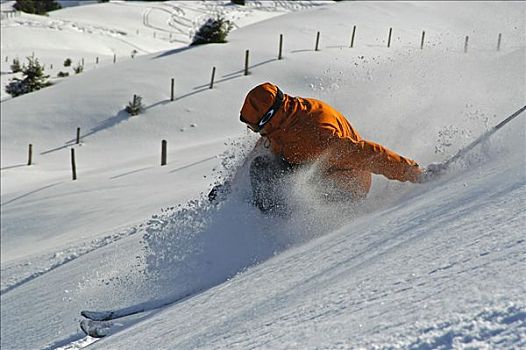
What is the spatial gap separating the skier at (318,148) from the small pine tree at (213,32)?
19.7 m

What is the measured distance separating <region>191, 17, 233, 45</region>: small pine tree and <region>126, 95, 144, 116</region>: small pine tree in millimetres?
5899

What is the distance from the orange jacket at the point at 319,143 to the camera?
166 inches

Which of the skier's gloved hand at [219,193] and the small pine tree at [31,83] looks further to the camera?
the small pine tree at [31,83]

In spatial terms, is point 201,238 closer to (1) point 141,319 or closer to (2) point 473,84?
(1) point 141,319

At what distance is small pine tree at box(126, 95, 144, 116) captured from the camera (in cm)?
1840

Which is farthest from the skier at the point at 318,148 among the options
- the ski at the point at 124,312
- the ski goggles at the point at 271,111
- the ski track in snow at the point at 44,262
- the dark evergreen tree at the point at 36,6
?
the dark evergreen tree at the point at 36,6

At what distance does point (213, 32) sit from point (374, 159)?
20352 mm

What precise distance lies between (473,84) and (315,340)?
532 centimetres

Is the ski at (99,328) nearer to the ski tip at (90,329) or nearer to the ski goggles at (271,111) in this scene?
the ski tip at (90,329)

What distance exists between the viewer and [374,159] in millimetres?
4160

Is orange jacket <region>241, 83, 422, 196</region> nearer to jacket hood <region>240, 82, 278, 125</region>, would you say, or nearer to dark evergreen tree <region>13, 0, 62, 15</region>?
jacket hood <region>240, 82, 278, 125</region>

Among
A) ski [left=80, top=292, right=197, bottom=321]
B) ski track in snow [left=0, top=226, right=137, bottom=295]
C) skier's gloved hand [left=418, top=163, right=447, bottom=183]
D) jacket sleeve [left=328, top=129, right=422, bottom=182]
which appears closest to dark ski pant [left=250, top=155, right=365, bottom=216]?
jacket sleeve [left=328, top=129, right=422, bottom=182]

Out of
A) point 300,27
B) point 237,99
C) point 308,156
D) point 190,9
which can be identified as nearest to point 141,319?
point 308,156

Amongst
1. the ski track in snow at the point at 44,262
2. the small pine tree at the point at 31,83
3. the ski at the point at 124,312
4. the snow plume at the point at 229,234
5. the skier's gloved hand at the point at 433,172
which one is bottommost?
the small pine tree at the point at 31,83
